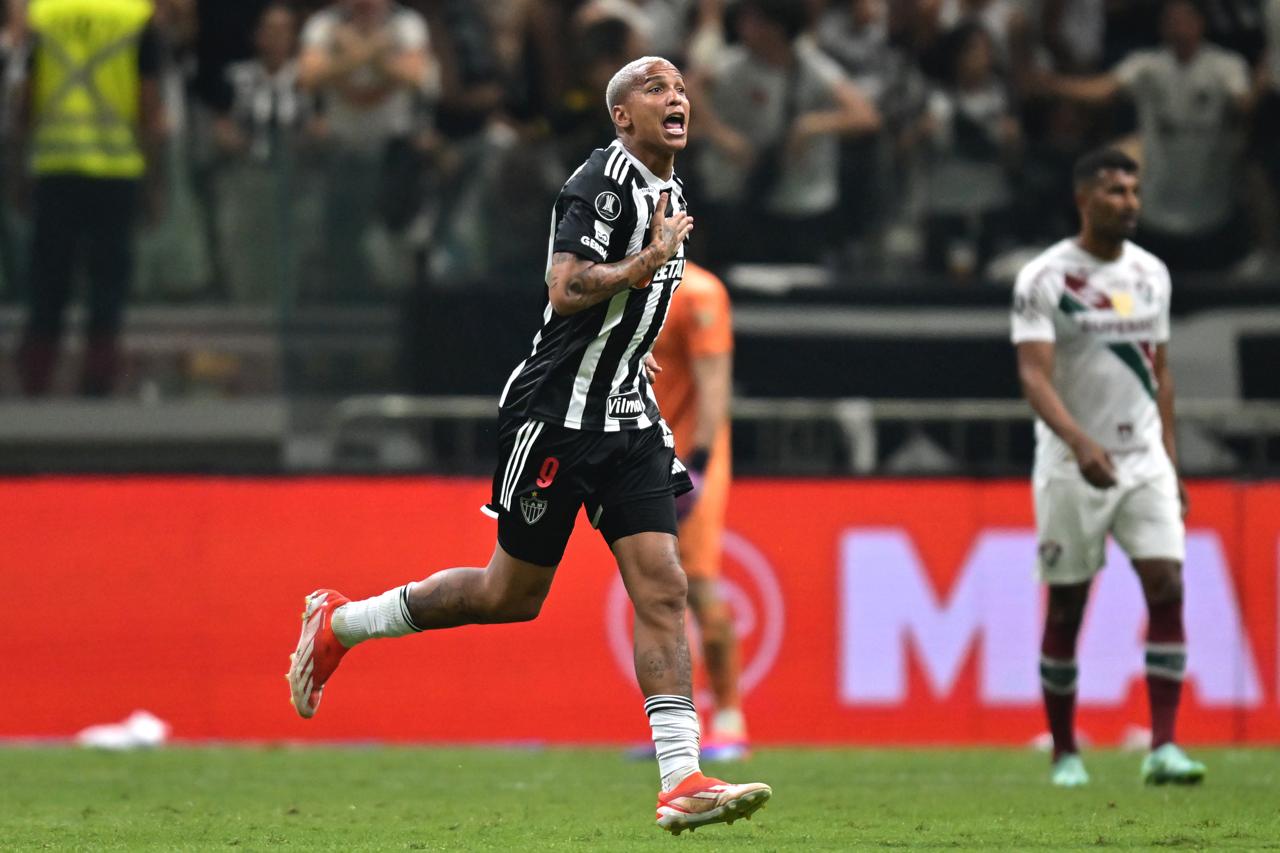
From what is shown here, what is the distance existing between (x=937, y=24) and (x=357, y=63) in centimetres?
379

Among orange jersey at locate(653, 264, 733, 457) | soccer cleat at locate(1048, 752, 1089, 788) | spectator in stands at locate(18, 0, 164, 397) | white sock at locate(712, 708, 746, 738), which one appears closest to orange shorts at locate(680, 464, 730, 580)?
orange jersey at locate(653, 264, 733, 457)

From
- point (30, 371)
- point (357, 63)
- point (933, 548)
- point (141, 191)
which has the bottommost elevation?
point (933, 548)

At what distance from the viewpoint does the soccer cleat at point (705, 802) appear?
20.6 ft

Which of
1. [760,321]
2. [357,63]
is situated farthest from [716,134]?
[357,63]

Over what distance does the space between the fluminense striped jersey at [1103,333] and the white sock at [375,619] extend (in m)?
3.22

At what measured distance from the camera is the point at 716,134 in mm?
13195

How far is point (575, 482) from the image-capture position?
6.91 metres

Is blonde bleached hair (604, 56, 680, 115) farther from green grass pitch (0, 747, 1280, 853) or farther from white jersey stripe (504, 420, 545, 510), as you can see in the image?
green grass pitch (0, 747, 1280, 853)

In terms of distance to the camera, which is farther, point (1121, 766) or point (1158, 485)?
point (1121, 766)

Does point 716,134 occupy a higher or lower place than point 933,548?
higher

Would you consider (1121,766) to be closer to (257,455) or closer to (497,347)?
(497,347)

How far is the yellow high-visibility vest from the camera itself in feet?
42.0

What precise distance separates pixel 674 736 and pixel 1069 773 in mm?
3109

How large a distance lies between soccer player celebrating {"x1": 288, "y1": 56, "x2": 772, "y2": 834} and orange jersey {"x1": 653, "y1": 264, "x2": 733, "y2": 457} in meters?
3.38
